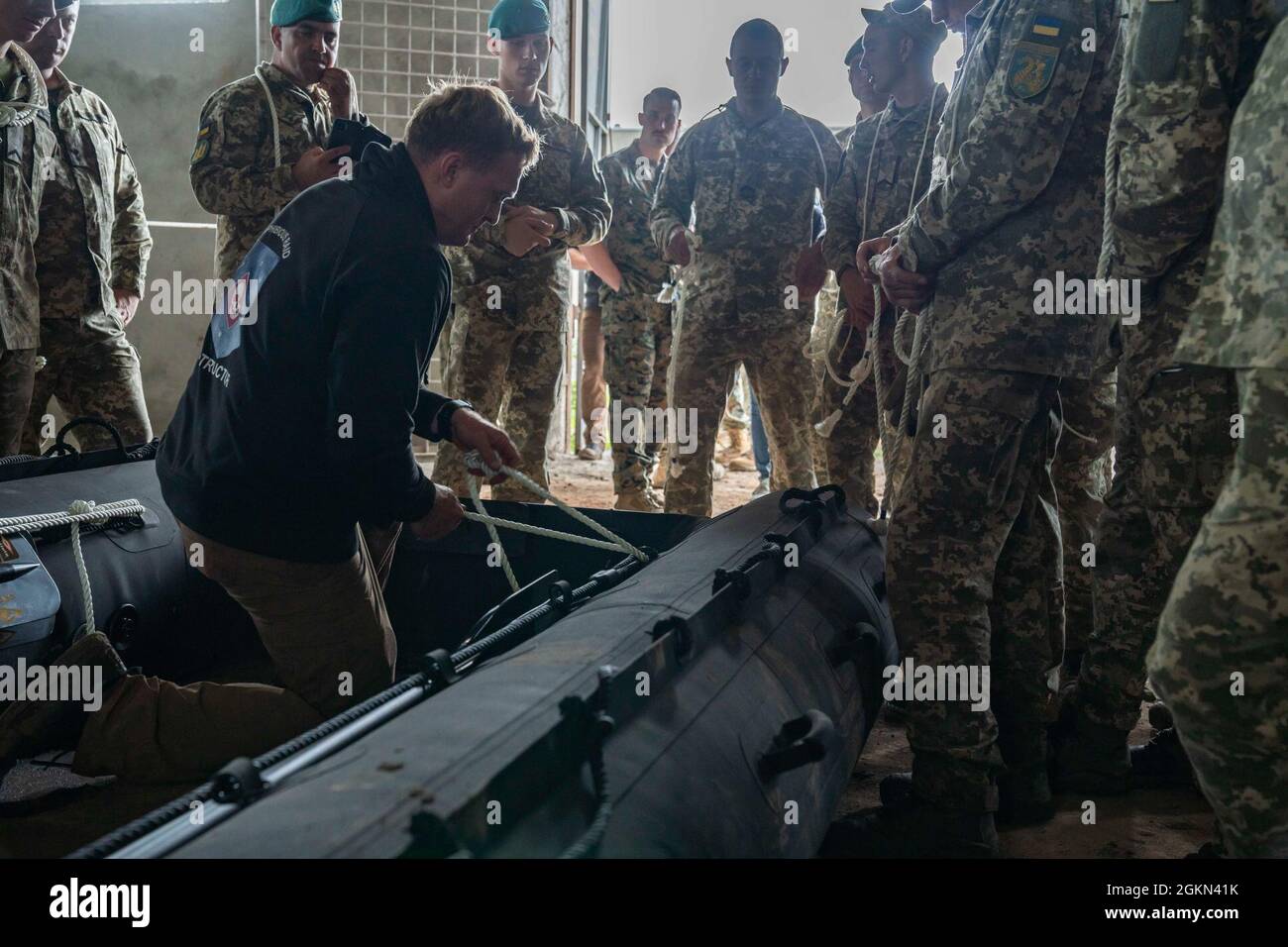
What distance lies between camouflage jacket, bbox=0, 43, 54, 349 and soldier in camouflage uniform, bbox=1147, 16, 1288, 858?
2772mm

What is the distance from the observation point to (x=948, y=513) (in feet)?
5.53

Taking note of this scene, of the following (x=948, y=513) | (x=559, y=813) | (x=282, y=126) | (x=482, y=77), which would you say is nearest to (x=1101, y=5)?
(x=948, y=513)

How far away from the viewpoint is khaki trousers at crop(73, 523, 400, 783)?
1735 mm

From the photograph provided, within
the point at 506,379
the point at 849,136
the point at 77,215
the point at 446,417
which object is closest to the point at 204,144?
the point at 77,215

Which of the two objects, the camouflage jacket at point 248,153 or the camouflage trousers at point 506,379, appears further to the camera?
the camouflage trousers at point 506,379

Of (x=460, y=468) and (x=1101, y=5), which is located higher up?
(x=1101, y=5)

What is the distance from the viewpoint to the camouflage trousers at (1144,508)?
1498 millimetres

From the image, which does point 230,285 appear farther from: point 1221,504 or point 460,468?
point 460,468

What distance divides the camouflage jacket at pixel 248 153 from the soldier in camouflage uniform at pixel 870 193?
1.63m

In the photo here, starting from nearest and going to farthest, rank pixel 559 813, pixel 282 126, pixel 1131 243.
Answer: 1. pixel 559 813
2. pixel 1131 243
3. pixel 282 126

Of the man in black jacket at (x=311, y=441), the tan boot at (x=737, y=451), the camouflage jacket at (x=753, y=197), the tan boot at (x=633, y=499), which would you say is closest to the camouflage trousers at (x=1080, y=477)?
the camouflage jacket at (x=753, y=197)

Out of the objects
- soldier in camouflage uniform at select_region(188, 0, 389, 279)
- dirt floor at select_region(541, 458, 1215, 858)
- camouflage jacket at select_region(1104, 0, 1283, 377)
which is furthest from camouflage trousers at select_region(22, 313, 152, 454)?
camouflage jacket at select_region(1104, 0, 1283, 377)

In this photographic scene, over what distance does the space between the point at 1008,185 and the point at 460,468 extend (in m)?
2.21

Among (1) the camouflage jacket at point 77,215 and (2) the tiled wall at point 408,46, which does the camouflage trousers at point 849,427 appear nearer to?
(1) the camouflage jacket at point 77,215
